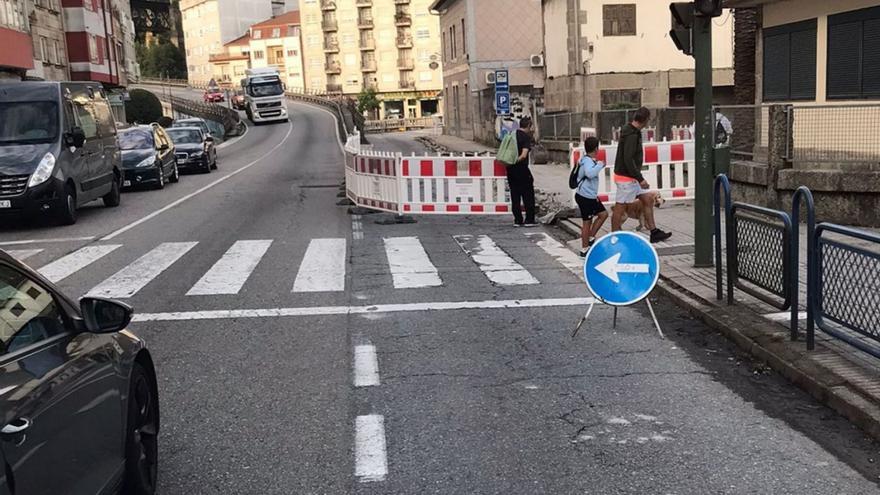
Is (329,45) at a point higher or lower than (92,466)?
higher

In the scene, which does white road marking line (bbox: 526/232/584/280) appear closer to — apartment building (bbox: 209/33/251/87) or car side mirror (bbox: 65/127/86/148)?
car side mirror (bbox: 65/127/86/148)

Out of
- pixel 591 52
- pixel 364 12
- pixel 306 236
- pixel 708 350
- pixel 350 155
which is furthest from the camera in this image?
pixel 364 12

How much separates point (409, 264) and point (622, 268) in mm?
3992

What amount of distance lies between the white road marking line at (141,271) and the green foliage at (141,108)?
48889 mm

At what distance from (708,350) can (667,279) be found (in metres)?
2.45

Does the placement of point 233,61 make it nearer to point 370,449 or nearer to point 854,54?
point 854,54

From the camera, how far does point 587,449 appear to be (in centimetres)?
488

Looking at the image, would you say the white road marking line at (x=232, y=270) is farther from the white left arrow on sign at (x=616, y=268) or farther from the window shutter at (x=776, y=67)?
the window shutter at (x=776, y=67)

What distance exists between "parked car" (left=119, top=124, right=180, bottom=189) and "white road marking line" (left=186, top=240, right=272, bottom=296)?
10111 mm

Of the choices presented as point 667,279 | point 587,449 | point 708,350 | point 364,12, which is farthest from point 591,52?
point 364,12

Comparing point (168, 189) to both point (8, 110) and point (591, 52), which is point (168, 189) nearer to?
point (8, 110)

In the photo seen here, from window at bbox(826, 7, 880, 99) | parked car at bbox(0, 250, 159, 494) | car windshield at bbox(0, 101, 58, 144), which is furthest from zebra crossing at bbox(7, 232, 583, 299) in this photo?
window at bbox(826, 7, 880, 99)

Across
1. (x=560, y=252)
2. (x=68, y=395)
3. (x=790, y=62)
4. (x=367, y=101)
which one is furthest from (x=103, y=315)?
(x=367, y=101)

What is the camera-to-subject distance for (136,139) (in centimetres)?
2306
